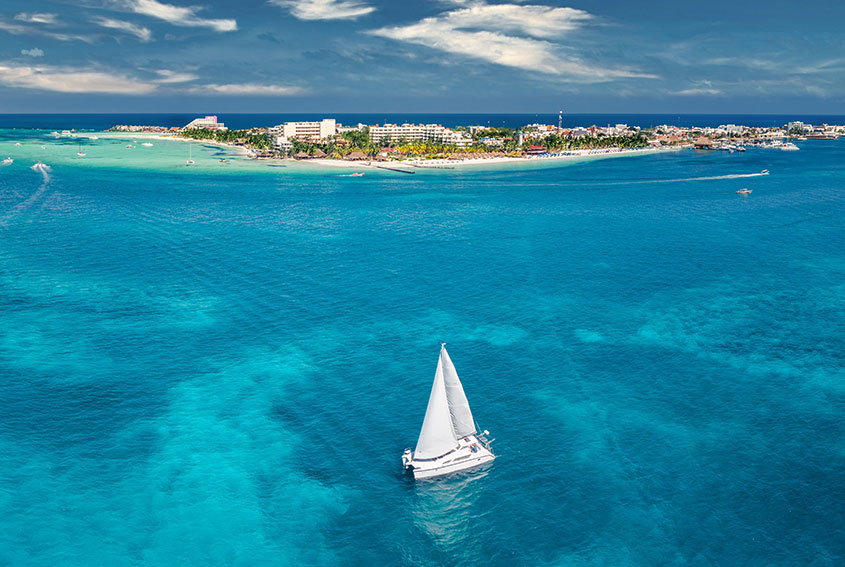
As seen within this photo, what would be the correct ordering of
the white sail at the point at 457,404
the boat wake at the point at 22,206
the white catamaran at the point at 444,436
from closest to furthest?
1. the white catamaran at the point at 444,436
2. the white sail at the point at 457,404
3. the boat wake at the point at 22,206

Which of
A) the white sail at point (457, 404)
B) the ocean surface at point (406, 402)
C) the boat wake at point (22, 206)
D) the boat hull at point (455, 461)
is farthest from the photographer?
the boat wake at point (22, 206)

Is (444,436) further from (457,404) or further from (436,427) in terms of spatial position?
(457,404)

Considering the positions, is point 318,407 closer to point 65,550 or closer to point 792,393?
point 65,550

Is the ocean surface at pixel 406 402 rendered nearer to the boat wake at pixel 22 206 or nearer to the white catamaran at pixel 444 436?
the white catamaran at pixel 444 436

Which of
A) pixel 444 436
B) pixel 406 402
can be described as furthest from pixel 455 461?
pixel 406 402

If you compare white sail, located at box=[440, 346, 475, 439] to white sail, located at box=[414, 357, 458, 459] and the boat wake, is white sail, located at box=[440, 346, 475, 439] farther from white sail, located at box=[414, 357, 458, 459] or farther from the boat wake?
the boat wake

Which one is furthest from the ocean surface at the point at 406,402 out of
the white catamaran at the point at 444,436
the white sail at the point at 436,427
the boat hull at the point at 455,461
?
the white sail at the point at 436,427

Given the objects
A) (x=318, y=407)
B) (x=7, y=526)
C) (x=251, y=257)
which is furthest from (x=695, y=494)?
(x=251, y=257)
